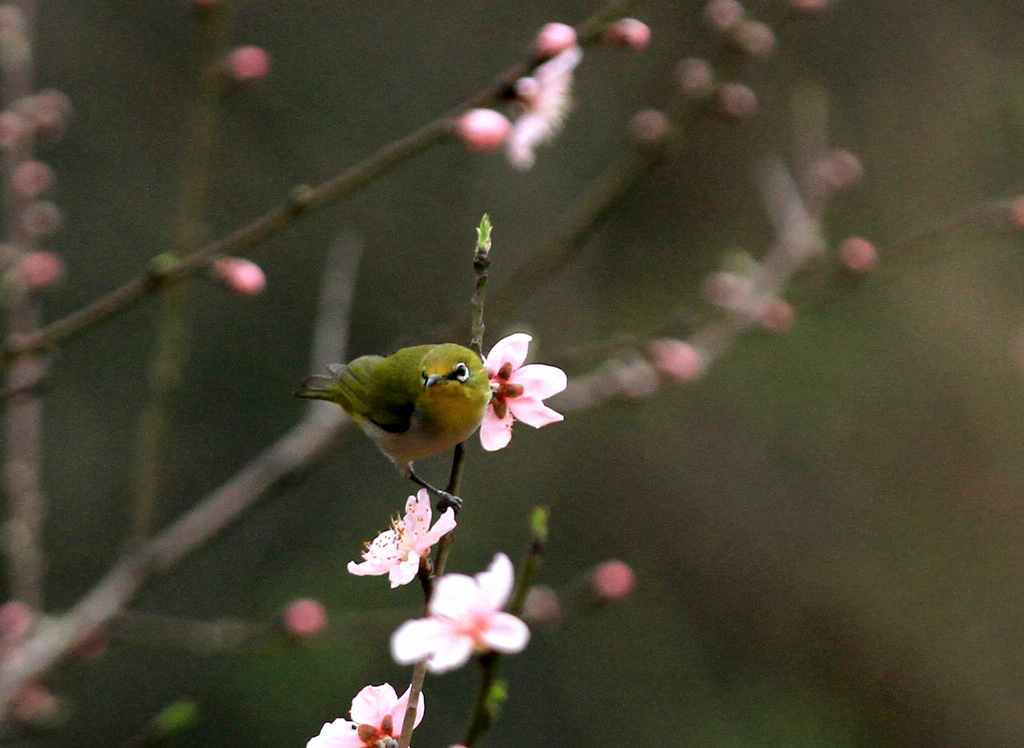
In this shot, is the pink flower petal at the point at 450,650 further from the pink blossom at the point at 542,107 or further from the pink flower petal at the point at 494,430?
the pink blossom at the point at 542,107

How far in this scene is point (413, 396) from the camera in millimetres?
1266

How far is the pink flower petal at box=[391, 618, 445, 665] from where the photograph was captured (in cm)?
58

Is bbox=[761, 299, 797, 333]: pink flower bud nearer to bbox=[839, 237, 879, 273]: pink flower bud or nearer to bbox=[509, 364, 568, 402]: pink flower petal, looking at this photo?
bbox=[839, 237, 879, 273]: pink flower bud

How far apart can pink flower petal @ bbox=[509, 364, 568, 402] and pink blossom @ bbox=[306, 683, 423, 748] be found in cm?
27

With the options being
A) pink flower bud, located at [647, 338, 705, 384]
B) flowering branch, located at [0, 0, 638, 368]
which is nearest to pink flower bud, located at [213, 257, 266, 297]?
flowering branch, located at [0, 0, 638, 368]

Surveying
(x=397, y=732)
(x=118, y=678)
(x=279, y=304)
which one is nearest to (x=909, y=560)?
(x=279, y=304)

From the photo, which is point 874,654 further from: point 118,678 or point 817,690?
point 118,678

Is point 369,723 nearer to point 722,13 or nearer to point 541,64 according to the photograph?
point 541,64

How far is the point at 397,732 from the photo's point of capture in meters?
0.73

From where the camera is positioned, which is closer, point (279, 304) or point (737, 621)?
point (279, 304)

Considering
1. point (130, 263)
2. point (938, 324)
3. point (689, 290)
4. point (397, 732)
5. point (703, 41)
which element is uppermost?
point (703, 41)

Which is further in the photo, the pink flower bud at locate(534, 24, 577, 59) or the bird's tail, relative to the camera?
the bird's tail

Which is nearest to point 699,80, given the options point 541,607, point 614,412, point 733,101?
point 733,101

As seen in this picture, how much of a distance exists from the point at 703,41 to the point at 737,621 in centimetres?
216
